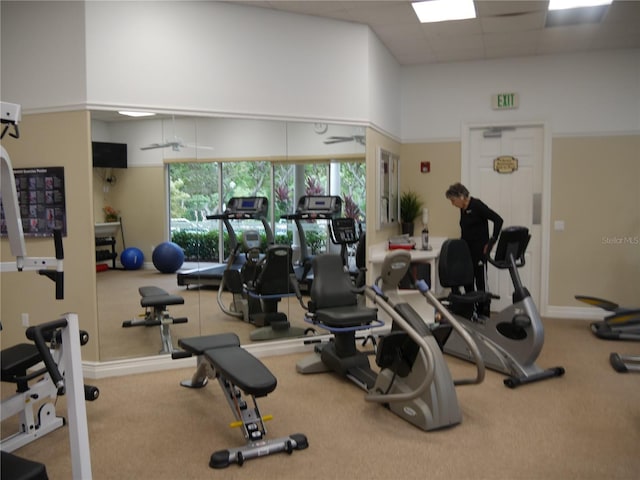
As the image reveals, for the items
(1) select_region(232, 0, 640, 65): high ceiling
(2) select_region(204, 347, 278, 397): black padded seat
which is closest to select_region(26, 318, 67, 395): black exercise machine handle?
(2) select_region(204, 347, 278, 397): black padded seat

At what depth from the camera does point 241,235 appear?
489 centimetres

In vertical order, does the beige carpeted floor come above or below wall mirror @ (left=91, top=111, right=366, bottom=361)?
below

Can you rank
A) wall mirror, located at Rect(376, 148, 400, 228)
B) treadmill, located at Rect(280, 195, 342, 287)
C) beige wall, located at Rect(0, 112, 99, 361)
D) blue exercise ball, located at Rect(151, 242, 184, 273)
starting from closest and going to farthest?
beige wall, located at Rect(0, 112, 99, 361)
blue exercise ball, located at Rect(151, 242, 184, 273)
treadmill, located at Rect(280, 195, 342, 287)
wall mirror, located at Rect(376, 148, 400, 228)

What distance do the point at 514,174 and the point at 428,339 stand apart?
12.3 feet

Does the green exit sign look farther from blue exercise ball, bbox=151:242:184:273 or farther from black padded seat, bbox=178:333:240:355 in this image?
black padded seat, bbox=178:333:240:355

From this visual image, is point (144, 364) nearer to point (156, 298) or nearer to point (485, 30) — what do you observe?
point (156, 298)

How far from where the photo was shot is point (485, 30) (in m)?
5.44

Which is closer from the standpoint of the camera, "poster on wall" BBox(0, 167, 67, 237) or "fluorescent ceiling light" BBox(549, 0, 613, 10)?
"poster on wall" BBox(0, 167, 67, 237)

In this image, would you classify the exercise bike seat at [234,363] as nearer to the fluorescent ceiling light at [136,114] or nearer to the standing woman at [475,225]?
the fluorescent ceiling light at [136,114]

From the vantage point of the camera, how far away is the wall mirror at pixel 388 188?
563cm

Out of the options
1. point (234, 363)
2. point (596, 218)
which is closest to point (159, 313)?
point (234, 363)

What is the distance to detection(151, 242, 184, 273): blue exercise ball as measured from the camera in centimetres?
459

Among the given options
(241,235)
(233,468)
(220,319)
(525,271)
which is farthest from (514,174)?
(233,468)

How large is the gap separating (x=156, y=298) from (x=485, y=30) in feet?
13.6
